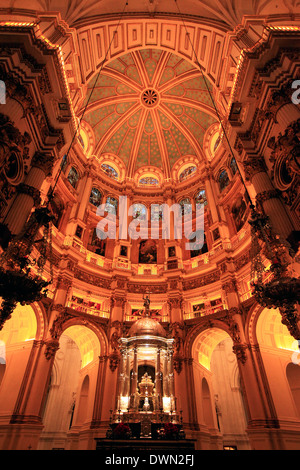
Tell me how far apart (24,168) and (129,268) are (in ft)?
40.1

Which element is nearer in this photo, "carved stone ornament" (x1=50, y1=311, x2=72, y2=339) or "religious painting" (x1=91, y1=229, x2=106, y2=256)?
"carved stone ornament" (x1=50, y1=311, x2=72, y2=339)

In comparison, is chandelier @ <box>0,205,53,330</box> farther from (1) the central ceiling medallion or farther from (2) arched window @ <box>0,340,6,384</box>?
(1) the central ceiling medallion

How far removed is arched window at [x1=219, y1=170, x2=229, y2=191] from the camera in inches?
866

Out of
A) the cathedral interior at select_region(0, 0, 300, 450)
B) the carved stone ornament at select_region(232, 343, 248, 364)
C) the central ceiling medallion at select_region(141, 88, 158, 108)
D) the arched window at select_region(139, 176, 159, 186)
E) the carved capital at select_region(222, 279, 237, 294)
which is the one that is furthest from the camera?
the arched window at select_region(139, 176, 159, 186)

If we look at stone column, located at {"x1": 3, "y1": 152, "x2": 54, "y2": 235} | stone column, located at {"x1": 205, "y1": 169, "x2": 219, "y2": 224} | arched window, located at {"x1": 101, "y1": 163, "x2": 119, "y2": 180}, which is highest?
arched window, located at {"x1": 101, "y1": 163, "x2": 119, "y2": 180}

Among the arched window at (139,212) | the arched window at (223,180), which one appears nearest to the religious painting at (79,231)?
the arched window at (139,212)

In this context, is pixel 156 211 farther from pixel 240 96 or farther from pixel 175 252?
pixel 240 96

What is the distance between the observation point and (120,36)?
17109mm

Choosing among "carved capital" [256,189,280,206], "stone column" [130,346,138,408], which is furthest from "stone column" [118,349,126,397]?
"carved capital" [256,189,280,206]

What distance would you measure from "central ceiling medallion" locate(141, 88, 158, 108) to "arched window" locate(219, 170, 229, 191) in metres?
10.7

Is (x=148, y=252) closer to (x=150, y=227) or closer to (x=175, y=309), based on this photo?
(x=150, y=227)

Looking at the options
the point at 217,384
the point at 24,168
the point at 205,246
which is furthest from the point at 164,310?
the point at 24,168

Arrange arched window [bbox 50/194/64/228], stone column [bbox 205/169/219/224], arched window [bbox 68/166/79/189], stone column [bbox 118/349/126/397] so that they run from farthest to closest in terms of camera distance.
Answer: arched window [bbox 68/166/79/189]
stone column [bbox 205/169/219/224]
arched window [bbox 50/194/64/228]
stone column [bbox 118/349/126/397]

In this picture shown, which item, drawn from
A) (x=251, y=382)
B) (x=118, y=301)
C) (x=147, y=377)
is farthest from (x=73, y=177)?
(x=251, y=382)
